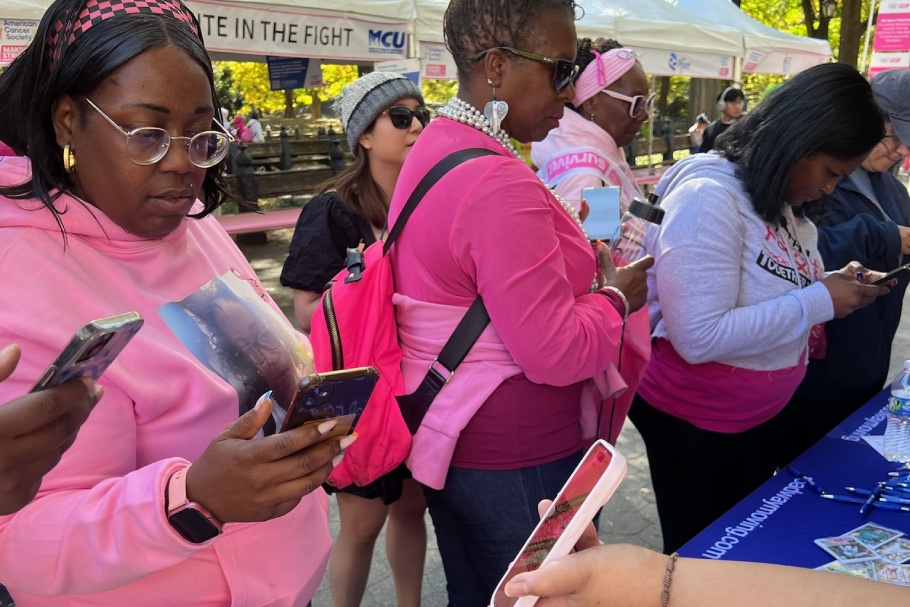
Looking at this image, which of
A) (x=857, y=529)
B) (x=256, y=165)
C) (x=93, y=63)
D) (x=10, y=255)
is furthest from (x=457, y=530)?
(x=256, y=165)

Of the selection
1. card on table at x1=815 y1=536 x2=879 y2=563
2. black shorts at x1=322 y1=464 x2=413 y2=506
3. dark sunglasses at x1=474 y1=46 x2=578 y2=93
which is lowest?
black shorts at x1=322 y1=464 x2=413 y2=506

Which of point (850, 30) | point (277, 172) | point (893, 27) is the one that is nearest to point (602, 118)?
point (277, 172)

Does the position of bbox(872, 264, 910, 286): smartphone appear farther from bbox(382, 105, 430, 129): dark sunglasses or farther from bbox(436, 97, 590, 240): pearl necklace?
bbox(382, 105, 430, 129): dark sunglasses

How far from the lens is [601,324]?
1.74m

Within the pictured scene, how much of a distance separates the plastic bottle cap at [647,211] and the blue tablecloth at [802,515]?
828mm

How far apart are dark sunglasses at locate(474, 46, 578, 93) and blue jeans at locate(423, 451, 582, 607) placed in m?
0.97

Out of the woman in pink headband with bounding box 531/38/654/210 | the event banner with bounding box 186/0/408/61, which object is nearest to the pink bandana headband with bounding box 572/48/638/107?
the woman in pink headband with bounding box 531/38/654/210

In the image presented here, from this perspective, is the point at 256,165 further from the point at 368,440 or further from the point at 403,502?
the point at 368,440

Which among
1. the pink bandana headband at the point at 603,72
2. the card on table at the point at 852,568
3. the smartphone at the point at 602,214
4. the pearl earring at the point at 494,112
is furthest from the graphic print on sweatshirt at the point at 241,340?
the pink bandana headband at the point at 603,72

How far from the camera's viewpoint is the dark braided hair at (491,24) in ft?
5.69

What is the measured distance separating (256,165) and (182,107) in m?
7.29

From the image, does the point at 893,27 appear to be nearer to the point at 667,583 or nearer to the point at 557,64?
the point at 557,64

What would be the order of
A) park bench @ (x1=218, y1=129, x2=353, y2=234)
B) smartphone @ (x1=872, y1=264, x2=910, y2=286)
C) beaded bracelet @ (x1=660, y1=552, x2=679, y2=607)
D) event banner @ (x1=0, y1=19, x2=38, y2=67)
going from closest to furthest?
beaded bracelet @ (x1=660, y1=552, x2=679, y2=607), smartphone @ (x1=872, y1=264, x2=910, y2=286), event banner @ (x1=0, y1=19, x2=38, y2=67), park bench @ (x1=218, y1=129, x2=353, y2=234)

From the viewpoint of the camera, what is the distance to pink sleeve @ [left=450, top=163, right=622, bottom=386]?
157cm
